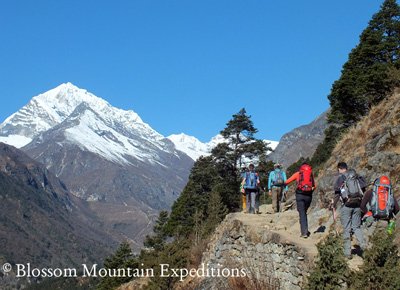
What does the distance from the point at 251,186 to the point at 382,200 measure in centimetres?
774

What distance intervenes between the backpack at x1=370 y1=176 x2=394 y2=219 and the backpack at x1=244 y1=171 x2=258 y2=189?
7.60 meters

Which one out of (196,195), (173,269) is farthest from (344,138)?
(196,195)

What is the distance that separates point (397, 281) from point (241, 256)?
5876 mm

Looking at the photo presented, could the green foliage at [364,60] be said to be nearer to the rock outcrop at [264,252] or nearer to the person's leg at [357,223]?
the rock outcrop at [264,252]

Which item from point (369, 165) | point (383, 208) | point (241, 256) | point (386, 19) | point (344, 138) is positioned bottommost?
point (241, 256)

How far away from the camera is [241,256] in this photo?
12.7 m

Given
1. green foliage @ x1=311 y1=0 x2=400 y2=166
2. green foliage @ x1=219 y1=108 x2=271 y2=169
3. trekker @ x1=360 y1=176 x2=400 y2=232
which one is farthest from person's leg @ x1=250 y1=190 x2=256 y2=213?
green foliage @ x1=219 y1=108 x2=271 y2=169

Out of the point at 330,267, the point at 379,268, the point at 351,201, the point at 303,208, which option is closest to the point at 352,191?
the point at 351,201

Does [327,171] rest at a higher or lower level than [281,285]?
higher

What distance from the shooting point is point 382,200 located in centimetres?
938

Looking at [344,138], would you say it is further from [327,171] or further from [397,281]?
[397,281]

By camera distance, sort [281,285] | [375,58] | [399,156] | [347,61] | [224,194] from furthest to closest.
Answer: [224,194] → [347,61] → [375,58] → [399,156] → [281,285]

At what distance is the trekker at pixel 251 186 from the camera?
1694cm

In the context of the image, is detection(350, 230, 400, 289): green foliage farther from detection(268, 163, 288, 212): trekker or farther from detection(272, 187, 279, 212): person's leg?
detection(272, 187, 279, 212): person's leg
